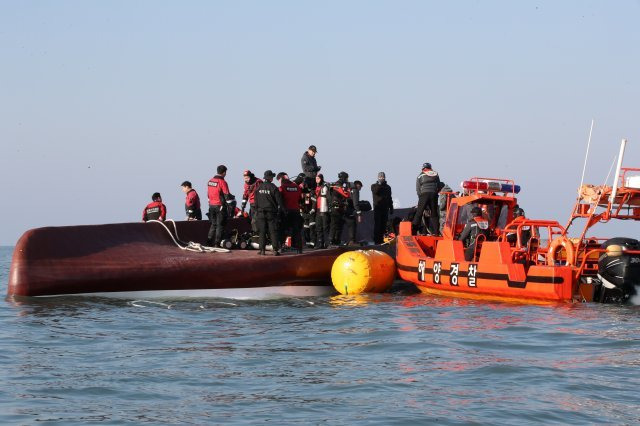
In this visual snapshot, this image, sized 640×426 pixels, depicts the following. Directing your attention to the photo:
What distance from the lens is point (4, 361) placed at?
495 inches

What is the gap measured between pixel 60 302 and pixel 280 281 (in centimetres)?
424

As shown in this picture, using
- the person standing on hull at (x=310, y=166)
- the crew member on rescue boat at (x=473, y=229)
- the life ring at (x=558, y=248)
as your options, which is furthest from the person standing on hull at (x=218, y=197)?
the life ring at (x=558, y=248)

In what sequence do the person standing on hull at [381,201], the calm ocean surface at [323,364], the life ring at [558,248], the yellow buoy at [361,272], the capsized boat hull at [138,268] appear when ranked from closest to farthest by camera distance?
the calm ocean surface at [323,364], the life ring at [558,248], the capsized boat hull at [138,268], the yellow buoy at [361,272], the person standing on hull at [381,201]

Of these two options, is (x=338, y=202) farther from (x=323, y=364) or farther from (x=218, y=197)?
(x=323, y=364)

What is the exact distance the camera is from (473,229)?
19625mm

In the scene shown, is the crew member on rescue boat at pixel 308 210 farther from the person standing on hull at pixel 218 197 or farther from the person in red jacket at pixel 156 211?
the person in red jacket at pixel 156 211

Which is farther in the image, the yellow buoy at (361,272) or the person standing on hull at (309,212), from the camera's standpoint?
the person standing on hull at (309,212)

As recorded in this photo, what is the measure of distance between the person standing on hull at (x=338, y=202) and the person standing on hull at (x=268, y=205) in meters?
2.03

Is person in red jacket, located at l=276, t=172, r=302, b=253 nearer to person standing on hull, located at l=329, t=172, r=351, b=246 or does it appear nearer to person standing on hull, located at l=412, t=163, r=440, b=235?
person standing on hull, located at l=329, t=172, r=351, b=246

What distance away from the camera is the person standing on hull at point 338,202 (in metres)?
21.9

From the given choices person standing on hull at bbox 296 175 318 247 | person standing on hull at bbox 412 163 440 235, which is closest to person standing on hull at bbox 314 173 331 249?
person standing on hull at bbox 296 175 318 247

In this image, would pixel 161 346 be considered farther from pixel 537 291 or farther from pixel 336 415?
pixel 537 291

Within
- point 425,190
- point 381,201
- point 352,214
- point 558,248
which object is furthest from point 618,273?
point 381,201

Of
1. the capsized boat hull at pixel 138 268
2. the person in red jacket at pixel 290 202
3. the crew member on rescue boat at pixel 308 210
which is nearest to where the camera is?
the capsized boat hull at pixel 138 268
